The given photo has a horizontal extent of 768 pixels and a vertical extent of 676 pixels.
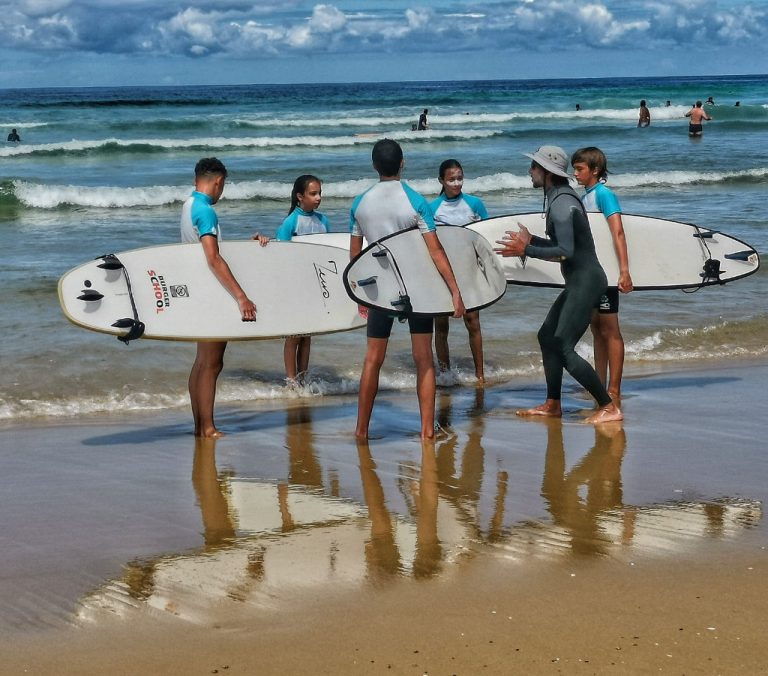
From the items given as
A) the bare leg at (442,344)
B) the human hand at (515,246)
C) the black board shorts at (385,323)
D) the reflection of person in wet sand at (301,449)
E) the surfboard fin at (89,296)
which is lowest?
the reflection of person in wet sand at (301,449)

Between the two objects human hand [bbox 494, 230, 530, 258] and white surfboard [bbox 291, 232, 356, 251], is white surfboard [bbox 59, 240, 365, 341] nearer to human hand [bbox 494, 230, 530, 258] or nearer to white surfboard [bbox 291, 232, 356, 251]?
white surfboard [bbox 291, 232, 356, 251]

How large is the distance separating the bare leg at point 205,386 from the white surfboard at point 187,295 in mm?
90

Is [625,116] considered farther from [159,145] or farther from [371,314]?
[371,314]

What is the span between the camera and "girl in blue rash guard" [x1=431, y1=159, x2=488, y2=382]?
297 inches

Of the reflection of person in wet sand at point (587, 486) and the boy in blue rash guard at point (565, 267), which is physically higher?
the boy in blue rash guard at point (565, 267)

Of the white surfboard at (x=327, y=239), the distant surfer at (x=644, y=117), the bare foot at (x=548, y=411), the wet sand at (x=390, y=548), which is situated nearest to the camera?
the wet sand at (x=390, y=548)

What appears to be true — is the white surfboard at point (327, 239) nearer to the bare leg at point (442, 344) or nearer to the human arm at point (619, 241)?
the bare leg at point (442, 344)

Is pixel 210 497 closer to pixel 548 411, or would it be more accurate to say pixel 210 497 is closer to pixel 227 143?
pixel 548 411

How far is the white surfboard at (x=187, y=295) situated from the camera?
6281 mm

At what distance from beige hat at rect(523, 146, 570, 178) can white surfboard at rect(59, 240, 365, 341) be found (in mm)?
1903

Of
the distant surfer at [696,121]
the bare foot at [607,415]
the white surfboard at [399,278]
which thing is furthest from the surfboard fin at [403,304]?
the distant surfer at [696,121]

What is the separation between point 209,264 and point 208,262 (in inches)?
1.9

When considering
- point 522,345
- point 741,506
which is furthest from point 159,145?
point 741,506

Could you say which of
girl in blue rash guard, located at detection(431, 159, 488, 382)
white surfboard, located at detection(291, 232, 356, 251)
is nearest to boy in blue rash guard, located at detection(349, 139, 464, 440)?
white surfboard, located at detection(291, 232, 356, 251)
